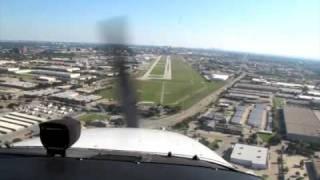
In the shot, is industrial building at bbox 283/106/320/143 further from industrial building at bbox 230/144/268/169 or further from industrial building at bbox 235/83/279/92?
industrial building at bbox 235/83/279/92

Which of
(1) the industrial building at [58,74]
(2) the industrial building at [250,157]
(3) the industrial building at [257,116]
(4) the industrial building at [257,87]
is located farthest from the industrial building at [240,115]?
(1) the industrial building at [58,74]

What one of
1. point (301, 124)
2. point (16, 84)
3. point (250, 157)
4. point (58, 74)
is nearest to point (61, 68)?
point (58, 74)

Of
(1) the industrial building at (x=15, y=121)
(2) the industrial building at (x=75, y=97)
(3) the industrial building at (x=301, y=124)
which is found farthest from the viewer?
(2) the industrial building at (x=75, y=97)

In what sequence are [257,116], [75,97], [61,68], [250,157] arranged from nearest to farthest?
[250,157] → [75,97] → [257,116] → [61,68]

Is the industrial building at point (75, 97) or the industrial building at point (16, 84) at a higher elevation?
the industrial building at point (75, 97)

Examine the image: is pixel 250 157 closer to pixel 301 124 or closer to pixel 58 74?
pixel 301 124

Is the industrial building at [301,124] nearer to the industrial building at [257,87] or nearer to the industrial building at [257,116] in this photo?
the industrial building at [257,116]
